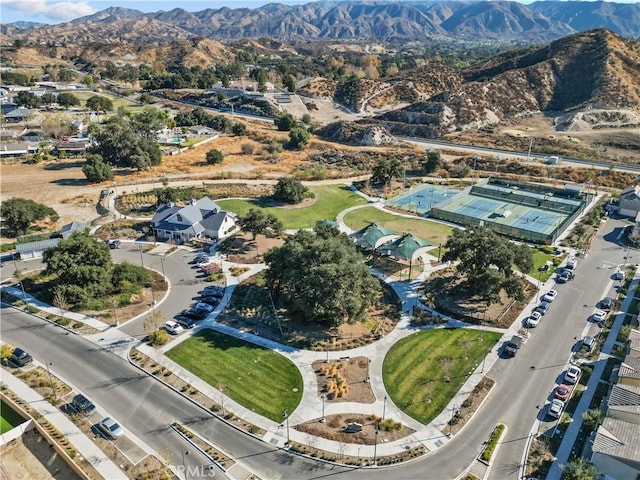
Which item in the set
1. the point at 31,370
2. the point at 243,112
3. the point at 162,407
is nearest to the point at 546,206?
the point at 162,407

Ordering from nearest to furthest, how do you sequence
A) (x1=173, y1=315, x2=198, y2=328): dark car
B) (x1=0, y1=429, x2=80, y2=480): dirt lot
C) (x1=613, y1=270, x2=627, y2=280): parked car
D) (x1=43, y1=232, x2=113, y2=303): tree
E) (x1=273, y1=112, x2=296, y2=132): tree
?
(x1=0, y1=429, x2=80, y2=480): dirt lot → (x1=173, y1=315, x2=198, y2=328): dark car → (x1=43, y1=232, x2=113, y2=303): tree → (x1=613, y1=270, x2=627, y2=280): parked car → (x1=273, y1=112, x2=296, y2=132): tree

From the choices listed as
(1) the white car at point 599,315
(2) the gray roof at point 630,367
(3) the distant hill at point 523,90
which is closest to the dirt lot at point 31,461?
(2) the gray roof at point 630,367

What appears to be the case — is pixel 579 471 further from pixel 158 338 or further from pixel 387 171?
pixel 387 171

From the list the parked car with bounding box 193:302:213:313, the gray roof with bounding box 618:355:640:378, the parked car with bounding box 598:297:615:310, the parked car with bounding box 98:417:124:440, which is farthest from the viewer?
the parked car with bounding box 598:297:615:310

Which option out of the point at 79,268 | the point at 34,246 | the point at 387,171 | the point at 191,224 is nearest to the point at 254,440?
the point at 79,268

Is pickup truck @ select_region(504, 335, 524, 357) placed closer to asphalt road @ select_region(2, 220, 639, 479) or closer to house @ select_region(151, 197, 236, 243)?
asphalt road @ select_region(2, 220, 639, 479)

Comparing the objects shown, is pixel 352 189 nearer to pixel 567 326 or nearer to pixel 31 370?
pixel 567 326

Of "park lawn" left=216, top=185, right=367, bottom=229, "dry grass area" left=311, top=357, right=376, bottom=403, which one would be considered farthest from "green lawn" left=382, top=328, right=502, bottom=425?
"park lawn" left=216, top=185, right=367, bottom=229

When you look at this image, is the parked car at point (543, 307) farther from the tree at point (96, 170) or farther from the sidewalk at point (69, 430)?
the tree at point (96, 170)
